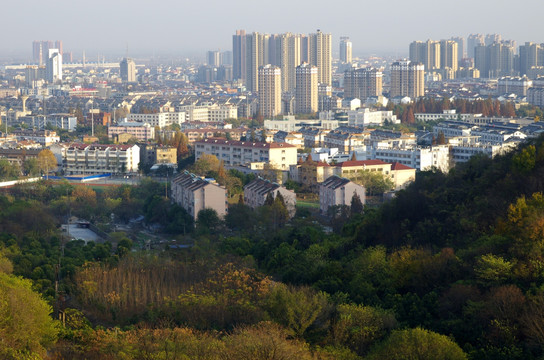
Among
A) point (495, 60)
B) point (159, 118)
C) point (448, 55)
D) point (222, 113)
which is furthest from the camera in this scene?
point (448, 55)

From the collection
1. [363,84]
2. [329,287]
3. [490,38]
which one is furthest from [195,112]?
[490,38]

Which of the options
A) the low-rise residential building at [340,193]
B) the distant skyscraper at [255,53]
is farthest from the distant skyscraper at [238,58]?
the low-rise residential building at [340,193]

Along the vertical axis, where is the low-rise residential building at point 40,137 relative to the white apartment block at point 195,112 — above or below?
below

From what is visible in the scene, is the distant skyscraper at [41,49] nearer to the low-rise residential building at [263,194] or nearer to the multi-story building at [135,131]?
the multi-story building at [135,131]

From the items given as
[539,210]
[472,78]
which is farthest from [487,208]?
[472,78]

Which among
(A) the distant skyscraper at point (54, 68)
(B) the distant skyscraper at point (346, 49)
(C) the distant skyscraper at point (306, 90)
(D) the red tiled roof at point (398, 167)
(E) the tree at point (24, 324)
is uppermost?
(B) the distant skyscraper at point (346, 49)

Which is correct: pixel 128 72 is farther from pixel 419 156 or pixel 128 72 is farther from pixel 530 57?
pixel 419 156

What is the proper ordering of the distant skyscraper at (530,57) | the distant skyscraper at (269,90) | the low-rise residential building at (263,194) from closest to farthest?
the low-rise residential building at (263,194) < the distant skyscraper at (269,90) < the distant skyscraper at (530,57)
